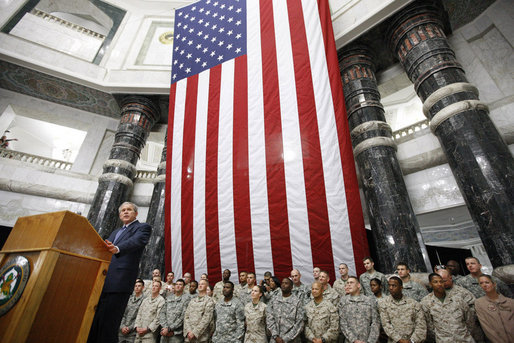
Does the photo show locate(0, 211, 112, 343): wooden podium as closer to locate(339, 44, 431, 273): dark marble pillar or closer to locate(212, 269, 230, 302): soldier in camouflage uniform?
locate(212, 269, 230, 302): soldier in camouflage uniform

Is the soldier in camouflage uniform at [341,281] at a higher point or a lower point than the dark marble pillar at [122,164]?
lower

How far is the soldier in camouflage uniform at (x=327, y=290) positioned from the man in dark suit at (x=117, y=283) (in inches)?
81.3

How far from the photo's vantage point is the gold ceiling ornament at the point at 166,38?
807 centimetres

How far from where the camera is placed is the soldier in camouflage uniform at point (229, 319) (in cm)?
306

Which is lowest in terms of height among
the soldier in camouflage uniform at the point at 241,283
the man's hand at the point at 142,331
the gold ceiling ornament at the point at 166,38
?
the man's hand at the point at 142,331

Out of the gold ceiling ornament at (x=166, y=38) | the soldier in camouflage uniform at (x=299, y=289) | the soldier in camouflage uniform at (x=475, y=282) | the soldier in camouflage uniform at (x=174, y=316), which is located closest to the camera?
the soldier in camouflage uniform at (x=475, y=282)

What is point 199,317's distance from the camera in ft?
10.7

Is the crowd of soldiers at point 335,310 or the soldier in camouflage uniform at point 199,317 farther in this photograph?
the soldier in camouflage uniform at point 199,317

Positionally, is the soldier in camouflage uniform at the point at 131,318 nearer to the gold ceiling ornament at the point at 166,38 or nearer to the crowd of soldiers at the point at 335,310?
the crowd of soldiers at the point at 335,310

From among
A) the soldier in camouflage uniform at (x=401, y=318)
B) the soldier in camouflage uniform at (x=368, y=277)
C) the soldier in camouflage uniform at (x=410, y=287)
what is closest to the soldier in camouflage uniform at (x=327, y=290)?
the soldier in camouflage uniform at (x=368, y=277)

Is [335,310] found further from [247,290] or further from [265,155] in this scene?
[265,155]

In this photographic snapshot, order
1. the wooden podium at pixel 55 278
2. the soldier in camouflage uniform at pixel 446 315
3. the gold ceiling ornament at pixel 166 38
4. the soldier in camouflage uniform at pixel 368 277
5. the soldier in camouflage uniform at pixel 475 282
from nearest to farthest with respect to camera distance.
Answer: the wooden podium at pixel 55 278
the soldier in camouflage uniform at pixel 446 315
the soldier in camouflage uniform at pixel 475 282
the soldier in camouflage uniform at pixel 368 277
the gold ceiling ornament at pixel 166 38

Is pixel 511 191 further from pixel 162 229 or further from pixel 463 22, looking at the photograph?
pixel 162 229

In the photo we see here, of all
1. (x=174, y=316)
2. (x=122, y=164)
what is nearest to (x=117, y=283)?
(x=174, y=316)
